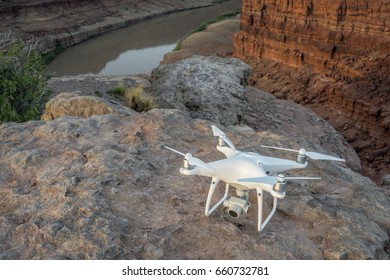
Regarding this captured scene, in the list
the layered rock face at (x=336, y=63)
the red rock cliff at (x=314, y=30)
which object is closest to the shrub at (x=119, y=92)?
the layered rock face at (x=336, y=63)

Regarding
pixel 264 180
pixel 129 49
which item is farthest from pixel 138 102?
pixel 129 49

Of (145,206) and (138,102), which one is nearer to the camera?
(145,206)

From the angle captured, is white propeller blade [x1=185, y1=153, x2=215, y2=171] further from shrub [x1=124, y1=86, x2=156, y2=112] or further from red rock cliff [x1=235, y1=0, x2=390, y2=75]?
red rock cliff [x1=235, y1=0, x2=390, y2=75]

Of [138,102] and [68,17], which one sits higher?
[138,102]

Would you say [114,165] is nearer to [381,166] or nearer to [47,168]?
[47,168]

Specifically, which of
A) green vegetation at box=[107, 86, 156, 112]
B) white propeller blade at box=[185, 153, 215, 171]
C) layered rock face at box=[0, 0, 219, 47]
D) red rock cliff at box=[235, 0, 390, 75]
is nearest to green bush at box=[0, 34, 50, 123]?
green vegetation at box=[107, 86, 156, 112]

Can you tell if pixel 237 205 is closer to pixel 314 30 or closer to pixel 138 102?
pixel 138 102

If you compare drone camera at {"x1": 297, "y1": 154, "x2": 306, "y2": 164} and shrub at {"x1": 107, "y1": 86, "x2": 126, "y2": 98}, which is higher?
drone camera at {"x1": 297, "y1": 154, "x2": 306, "y2": 164}

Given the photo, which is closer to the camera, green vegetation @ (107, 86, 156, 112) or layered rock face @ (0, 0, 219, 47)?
green vegetation @ (107, 86, 156, 112)
